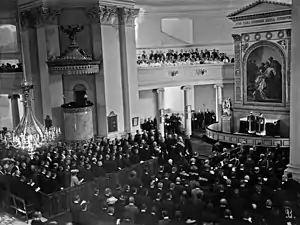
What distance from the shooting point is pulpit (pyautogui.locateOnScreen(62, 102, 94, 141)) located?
715 inches

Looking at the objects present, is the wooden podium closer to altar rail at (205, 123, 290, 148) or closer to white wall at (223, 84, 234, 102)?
altar rail at (205, 123, 290, 148)

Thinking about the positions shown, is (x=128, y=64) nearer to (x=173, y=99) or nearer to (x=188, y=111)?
(x=188, y=111)

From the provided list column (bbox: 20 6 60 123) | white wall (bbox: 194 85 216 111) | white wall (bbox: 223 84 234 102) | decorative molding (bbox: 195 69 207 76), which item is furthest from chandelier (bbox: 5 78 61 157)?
white wall (bbox: 194 85 216 111)

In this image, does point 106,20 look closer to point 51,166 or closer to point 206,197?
point 51,166

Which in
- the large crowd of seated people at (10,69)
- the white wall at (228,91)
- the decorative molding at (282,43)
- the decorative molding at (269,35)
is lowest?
the white wall at (228,91)

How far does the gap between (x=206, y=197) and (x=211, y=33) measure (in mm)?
17851

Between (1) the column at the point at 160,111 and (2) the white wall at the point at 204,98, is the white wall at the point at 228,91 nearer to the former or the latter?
(2) the white wall at the point at 204,98

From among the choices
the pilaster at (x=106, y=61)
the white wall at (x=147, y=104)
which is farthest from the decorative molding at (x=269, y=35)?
the white wall at (x=147, y=104)

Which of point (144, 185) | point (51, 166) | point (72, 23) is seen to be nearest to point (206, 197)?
point (144, 185)

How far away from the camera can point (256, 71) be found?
19.8 meters

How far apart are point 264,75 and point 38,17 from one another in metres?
11.5

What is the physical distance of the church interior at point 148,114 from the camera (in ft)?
34.4

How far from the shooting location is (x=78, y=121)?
59.7ft

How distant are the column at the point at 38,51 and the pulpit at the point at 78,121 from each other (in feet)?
7.04
